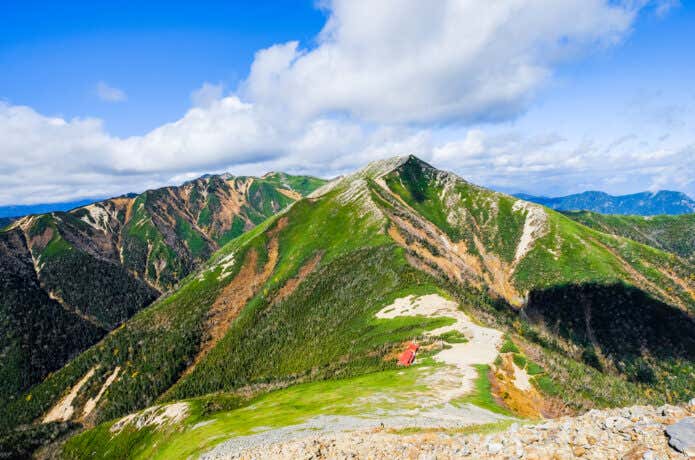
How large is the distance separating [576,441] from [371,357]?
75.8 m

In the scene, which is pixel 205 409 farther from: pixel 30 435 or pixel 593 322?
pixel 593 322

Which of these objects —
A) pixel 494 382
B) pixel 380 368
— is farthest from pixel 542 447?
pixel 380 368

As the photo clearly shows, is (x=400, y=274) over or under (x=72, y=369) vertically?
over

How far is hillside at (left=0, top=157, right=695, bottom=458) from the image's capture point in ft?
180

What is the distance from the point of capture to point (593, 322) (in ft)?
579

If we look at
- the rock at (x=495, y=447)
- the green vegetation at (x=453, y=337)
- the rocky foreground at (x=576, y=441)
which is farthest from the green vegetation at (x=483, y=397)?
the rock at (x=495, y=447)

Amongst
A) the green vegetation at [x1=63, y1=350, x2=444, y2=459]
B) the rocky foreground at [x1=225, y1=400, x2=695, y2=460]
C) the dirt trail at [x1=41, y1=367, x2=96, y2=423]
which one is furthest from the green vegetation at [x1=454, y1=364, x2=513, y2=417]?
the dirt trail at [x1=41, y1=367, x2=96, y2=423]

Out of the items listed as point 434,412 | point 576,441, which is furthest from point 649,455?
point 434,412

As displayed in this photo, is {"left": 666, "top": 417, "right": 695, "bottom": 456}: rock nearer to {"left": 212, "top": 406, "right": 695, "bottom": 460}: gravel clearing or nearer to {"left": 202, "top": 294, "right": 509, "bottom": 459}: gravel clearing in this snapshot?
{"left": 212, "top": 406, "right": 695, "bottom": 460}: gravel clearing

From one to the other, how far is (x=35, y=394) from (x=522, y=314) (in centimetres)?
→ 29584

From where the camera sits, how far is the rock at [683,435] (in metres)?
14.3

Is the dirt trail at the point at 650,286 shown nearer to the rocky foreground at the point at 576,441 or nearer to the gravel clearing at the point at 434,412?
the gravel clearing at the point at 434,412

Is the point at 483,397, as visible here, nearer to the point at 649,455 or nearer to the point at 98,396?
the point at 649,455

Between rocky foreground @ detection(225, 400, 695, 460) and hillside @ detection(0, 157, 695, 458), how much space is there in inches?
427
